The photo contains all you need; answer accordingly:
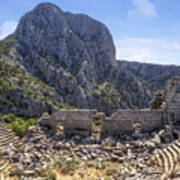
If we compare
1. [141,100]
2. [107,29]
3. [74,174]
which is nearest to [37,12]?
[107,29]

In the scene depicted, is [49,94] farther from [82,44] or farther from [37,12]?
[37,12]

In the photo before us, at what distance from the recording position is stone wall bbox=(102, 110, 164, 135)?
1794 cm

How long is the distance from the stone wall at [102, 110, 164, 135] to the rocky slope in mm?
71883

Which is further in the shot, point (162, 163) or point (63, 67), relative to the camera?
point (63, 67)

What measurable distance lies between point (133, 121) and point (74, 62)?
9345 centimetres

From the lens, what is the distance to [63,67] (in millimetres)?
103438

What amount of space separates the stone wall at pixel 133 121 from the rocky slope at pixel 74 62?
71.9m

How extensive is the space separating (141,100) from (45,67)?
58.3 metres

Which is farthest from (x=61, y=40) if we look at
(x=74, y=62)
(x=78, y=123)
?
(x=78, y=123)

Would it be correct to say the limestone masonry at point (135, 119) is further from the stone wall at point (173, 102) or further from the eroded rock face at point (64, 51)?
the eroded rock face at point (64, 51)

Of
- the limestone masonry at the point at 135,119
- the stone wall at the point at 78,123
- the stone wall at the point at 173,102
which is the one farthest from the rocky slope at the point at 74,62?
the stone wall at the point at 173,102

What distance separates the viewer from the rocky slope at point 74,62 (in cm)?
9506

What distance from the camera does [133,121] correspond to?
59.2ft

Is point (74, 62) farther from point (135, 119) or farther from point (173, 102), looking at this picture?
point (173, 102)
